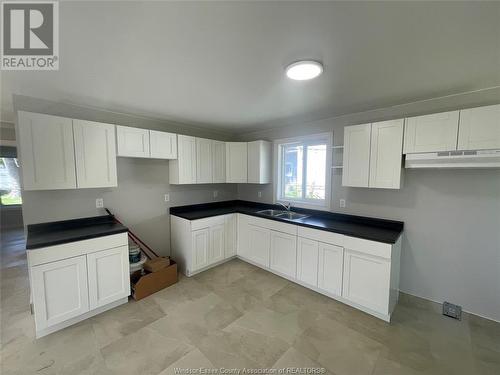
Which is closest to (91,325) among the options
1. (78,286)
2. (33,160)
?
(78,286)

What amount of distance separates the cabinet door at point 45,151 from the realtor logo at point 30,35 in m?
0.61

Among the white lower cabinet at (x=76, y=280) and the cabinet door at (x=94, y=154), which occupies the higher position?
the cabinet door at (x=94, y=154)

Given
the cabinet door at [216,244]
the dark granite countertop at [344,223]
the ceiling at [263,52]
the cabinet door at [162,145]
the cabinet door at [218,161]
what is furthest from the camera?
the cabinet door at [218,161]

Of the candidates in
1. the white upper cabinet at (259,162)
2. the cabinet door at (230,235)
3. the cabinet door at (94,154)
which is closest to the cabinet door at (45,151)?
the cabinet door at (94,154)

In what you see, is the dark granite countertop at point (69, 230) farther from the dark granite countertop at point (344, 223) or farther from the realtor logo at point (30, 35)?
the realtor logo at point (30, 35)

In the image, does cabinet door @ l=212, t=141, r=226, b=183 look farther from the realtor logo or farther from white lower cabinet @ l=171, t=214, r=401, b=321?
the realtor logo

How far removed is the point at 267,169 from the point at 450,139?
245 centimetres

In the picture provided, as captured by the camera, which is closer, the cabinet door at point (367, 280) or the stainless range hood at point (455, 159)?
the stainless range hood at point (455, 159)

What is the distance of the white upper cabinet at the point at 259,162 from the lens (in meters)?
3.64

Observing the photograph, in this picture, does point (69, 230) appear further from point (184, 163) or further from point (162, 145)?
point (184, 163)

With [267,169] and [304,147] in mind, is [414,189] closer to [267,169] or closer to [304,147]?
[304,147]

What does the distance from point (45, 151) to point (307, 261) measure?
325cm

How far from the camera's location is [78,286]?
6.74 ft

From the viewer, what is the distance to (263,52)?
1359 millimetres
